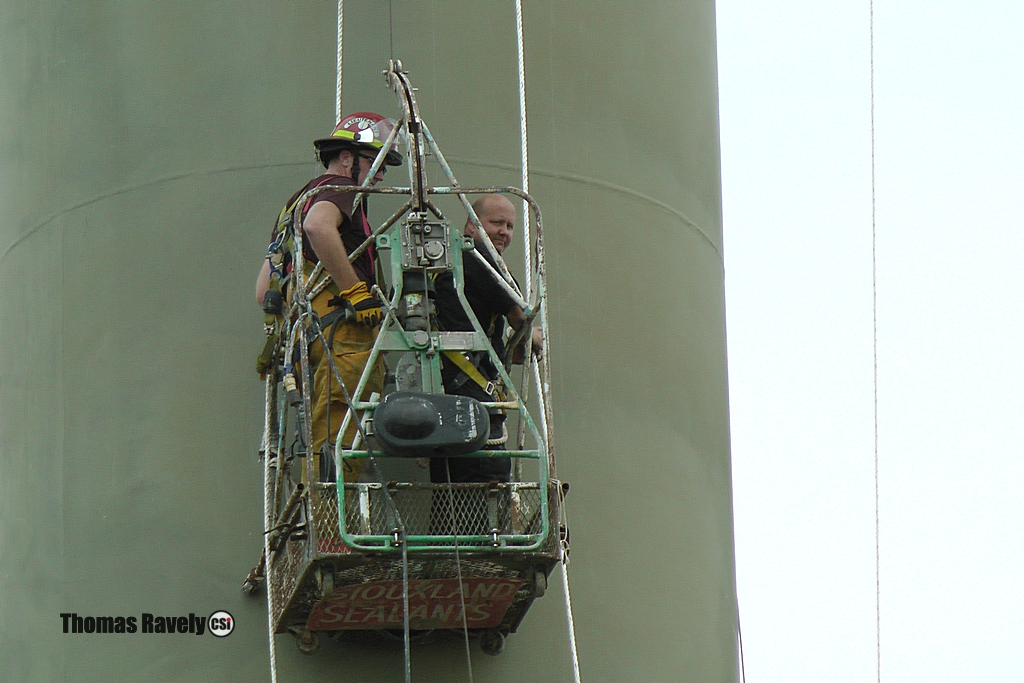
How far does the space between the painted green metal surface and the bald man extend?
1234 mm

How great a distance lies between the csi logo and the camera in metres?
8.71

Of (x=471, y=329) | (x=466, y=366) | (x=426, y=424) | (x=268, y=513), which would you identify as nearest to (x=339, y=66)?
(x=471, y=329)

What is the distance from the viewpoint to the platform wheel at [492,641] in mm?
8617

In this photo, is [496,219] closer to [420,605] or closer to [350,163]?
[350,163]

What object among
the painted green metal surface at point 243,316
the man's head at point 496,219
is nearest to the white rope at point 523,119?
the painted green metal surface at point 243,316

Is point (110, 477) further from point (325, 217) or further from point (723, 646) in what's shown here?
point (723, 646)

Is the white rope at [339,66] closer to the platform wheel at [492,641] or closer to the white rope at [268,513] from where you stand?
the white rope at [268,513]

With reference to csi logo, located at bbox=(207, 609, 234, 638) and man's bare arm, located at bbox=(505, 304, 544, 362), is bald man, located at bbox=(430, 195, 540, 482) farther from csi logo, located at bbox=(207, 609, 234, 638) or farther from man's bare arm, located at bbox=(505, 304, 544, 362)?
csi logo, located at bbox=(207, 609, 234, 638)

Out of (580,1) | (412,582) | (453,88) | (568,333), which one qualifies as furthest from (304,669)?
(580,1)

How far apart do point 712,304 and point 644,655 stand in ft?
6.93

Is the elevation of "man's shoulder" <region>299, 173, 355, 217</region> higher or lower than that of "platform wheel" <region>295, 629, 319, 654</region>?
higher

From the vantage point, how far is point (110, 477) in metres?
8.99

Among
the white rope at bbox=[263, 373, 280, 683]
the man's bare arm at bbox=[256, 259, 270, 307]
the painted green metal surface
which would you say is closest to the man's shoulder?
the man's bare arm at bbox=[256, 259, 270, 307]

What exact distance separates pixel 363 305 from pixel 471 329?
0.49 metres
